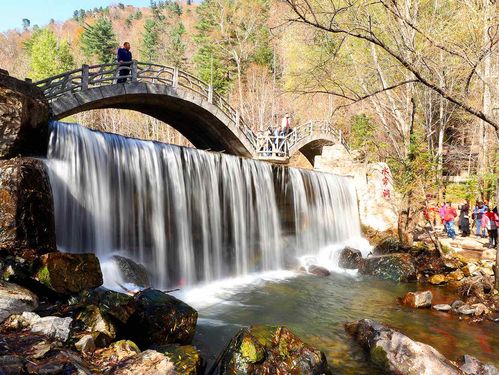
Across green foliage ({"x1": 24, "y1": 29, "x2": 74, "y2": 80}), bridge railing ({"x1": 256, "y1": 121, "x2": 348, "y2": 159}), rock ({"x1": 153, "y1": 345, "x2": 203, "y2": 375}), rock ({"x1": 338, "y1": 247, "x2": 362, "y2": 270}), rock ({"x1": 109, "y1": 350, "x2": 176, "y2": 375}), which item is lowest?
rock ({"x1": 338, "y1": 247, "x2": 362, "y2": 270})

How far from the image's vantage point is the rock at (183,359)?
184 inches

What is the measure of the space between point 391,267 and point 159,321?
31.6 feet

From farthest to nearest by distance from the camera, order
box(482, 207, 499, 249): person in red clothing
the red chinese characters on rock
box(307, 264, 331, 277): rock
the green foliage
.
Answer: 1. the green foliage
2. the red chinese characters on rock
3. box(482, 207, 499, 249): person in red clothing
4. box(307, 264, 331, 277): rock

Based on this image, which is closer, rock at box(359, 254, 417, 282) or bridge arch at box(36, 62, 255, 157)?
rock at box(359, 254, 417, 282)

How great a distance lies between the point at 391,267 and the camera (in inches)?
510

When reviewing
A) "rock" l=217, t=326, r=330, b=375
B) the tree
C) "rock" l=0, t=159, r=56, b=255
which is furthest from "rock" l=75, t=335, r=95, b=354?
the tree

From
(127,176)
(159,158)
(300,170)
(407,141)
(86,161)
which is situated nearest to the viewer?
(86,161)

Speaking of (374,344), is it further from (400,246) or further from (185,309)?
(400,246)

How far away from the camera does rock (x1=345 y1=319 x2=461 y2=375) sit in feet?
18.8

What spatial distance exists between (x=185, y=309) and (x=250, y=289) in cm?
546

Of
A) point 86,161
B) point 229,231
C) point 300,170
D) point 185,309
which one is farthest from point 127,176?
point 300,170

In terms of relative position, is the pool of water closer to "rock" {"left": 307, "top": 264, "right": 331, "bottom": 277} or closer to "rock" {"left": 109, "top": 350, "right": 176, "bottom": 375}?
"rock" {"left": 307, "top": 264, "right": 331, "bottom": 277}

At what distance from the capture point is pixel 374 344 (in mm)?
6586

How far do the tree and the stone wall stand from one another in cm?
3604
